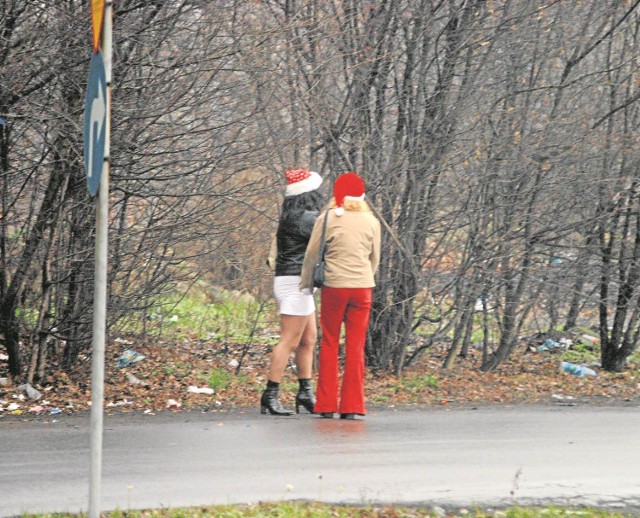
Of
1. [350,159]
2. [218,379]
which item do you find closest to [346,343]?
[218,379]

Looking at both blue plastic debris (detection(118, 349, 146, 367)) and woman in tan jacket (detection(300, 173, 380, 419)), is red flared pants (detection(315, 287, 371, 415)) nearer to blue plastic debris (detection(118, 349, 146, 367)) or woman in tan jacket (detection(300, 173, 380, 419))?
woman in tan jacket (detection(300, 173, 380, 419))

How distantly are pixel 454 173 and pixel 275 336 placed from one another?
4175 mm

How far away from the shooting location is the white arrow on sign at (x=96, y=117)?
5.25 m

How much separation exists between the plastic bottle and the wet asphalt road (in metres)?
4.13

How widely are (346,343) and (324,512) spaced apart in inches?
134

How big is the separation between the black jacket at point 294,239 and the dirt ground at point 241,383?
1.81 meters

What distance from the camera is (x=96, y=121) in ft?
17.5

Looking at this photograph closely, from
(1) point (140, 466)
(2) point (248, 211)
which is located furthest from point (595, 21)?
(1) point (140, 466)

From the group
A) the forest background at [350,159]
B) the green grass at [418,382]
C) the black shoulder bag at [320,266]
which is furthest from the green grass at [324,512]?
the green grass at [418,382]

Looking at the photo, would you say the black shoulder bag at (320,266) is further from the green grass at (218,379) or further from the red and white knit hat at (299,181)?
the green grass at (218,379)

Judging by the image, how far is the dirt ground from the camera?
11164 millimetres

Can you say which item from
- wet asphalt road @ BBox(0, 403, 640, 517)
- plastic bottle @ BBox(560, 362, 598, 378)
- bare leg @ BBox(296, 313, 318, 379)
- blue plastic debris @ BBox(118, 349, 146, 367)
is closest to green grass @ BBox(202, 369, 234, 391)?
blue plastic debris @ BBox(118, 349, 146, 367)

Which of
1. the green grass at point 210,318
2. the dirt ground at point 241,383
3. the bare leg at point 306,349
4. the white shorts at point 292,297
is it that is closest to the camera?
the white shorts at point 292,297

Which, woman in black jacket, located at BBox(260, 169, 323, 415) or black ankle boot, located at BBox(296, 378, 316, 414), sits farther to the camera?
black ankle boot, located at BBox(296, 378, 316, 414)
